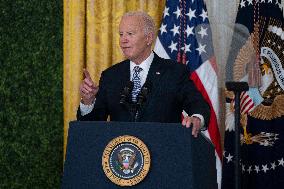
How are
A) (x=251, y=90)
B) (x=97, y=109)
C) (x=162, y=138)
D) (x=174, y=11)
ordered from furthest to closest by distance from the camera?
(x=174, y=11)
(x=251, y=90)
(x=97, y=109)
(x=162, y=138)

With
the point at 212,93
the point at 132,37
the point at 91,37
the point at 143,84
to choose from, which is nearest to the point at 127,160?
the point at 143,84

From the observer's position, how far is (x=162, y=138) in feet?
6.83

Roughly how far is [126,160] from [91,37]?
283 cm

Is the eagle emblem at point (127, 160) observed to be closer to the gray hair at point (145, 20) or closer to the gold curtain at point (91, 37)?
the gray hair at point (145, 20)

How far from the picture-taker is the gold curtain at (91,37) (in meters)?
4.75

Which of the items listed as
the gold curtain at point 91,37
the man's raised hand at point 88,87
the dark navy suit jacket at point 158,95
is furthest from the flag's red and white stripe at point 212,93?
the man's raised hand at point 88,87

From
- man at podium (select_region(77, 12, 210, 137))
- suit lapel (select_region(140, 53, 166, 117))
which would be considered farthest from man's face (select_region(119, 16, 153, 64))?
suit lapel (select_region(140, 53, 166, 117))

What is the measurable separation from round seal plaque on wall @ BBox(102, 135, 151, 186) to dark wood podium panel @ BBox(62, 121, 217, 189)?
0.06 feet

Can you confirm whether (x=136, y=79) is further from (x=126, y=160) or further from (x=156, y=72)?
(x=126, y=160)

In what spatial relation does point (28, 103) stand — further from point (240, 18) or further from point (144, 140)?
point (144, 140)

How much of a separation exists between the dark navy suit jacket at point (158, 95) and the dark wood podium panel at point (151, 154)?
0.48m

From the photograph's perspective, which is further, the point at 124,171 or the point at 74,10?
the point at 74,10

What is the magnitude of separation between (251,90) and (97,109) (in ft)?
6.29

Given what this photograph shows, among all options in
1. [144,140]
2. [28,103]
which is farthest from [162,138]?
[28,103]
